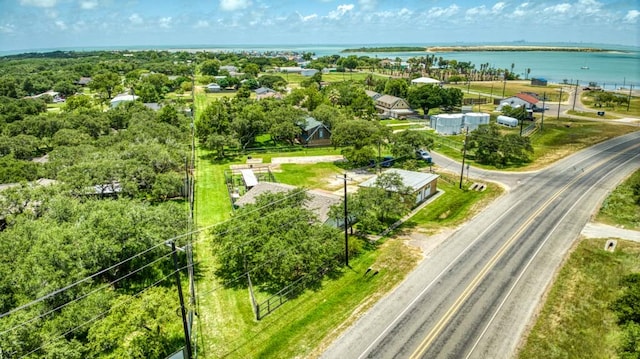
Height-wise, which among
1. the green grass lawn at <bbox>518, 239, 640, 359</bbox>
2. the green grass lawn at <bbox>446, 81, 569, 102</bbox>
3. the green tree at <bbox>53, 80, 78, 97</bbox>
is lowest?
the green grass lawn at <bbox>518, 239, 640, 359</bbox>

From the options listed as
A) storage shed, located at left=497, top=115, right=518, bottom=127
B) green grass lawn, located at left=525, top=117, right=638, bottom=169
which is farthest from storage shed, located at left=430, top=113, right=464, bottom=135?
green grass lawn, located at left=525, top=117, right=638, bottom=169

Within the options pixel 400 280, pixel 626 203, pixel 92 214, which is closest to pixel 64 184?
pixel 92 214

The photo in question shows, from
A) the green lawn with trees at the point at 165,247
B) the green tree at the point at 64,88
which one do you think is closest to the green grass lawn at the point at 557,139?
the green lawn with trees at the point at 165,247

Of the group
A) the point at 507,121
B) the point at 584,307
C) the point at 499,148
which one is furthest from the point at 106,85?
the point at 584,307

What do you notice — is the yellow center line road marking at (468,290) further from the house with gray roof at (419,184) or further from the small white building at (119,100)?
the small white building at (119,100)

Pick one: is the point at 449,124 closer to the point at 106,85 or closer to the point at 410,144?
the point at 410,144

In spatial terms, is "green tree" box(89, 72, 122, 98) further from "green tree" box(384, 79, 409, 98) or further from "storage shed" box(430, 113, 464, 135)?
Answer: "storage shed" box(430, 113, 464, 135)
